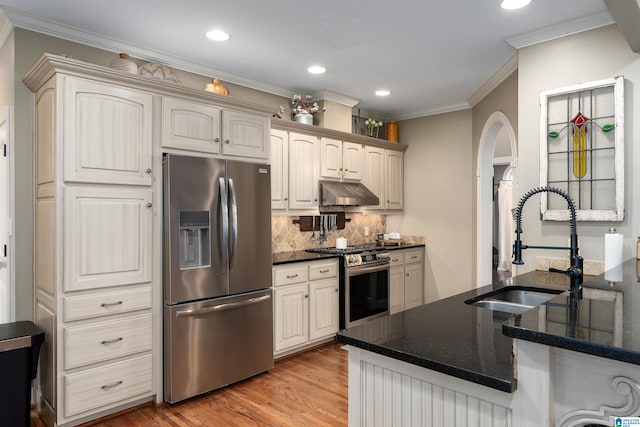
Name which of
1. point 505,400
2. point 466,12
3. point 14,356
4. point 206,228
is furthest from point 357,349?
point 466,12

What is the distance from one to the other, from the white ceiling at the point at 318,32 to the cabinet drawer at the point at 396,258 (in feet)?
6.55

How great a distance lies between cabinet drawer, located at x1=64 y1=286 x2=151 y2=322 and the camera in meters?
2.54

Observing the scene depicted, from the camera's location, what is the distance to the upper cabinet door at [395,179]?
5.40m

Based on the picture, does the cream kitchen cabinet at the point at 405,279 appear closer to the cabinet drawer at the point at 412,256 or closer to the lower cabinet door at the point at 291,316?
the cabinet drawer at the point at 412,256

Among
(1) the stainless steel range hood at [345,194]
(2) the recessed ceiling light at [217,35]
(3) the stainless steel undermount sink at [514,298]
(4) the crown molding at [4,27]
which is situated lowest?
(3) the stainless steel undermount sink at [514,298]

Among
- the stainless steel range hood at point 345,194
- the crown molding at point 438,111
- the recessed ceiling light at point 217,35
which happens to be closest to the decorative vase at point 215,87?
the recessed ceiling light at point 217,35

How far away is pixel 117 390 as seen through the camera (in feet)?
8.95

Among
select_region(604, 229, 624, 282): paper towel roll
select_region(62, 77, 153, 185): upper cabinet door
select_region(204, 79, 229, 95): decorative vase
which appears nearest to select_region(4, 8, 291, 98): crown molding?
select_region(204, 79, 229, 95): decorative vase

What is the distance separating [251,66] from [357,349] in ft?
9.72

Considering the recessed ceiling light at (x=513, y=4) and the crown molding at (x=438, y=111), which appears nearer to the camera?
the recessed ceiling light at (x=513, y=4)

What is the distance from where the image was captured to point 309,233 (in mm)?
4738

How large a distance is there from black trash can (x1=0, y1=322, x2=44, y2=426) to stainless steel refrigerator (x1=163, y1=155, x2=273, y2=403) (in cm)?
79

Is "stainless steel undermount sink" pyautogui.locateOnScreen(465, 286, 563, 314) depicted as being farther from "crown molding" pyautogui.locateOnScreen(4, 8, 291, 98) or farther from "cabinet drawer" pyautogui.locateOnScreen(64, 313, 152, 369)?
"crown molding" pyautogui.locateOnScreen(4, 8, 291, 98)

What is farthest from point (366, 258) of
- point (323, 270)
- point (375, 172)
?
point (375, 172)
